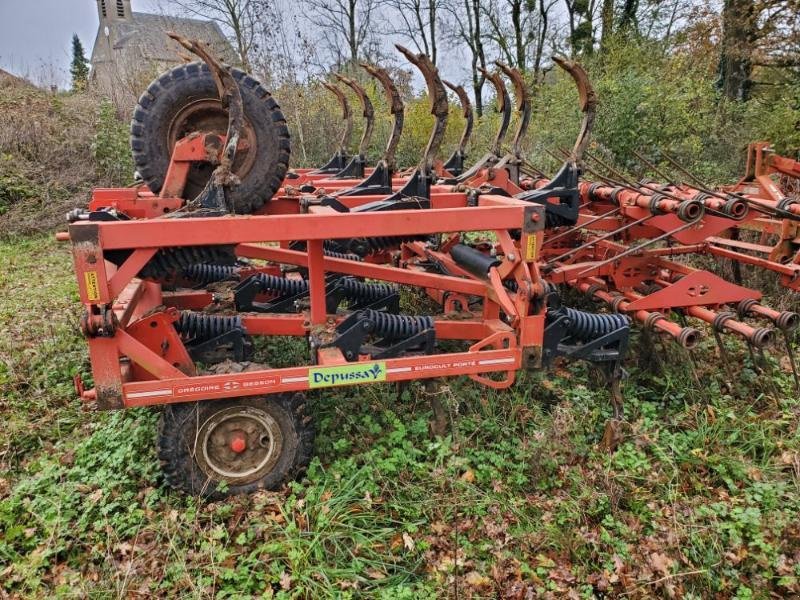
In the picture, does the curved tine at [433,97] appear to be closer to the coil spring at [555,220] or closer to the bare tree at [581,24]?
the coil spring at [555,220]

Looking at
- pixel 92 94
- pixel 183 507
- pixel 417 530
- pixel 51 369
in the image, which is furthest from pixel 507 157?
pixel 92 94

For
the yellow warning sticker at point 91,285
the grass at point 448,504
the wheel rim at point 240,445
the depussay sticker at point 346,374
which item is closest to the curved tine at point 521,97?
the grass at point 448,504

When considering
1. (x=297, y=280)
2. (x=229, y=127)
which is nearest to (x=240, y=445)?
(x=229, y=127)

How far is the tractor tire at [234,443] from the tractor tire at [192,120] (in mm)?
1226

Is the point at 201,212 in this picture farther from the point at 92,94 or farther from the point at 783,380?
the point at 92,94

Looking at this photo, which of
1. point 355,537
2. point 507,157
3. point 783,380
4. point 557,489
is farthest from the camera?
point 507,157

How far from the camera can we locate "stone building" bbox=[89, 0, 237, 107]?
1460 cm

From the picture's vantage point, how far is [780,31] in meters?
11.1

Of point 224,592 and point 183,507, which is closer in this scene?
point 224,592

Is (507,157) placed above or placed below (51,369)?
above

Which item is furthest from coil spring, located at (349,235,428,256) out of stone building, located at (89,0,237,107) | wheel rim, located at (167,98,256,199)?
stone building, located at (89,0,237,107)

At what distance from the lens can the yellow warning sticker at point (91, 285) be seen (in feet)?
8.79

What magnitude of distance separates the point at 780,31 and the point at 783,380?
1030 centimetres

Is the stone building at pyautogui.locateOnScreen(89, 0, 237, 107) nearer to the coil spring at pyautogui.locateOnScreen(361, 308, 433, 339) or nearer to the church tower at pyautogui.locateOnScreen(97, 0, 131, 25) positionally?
the church tower at pyautogui.locateOnScreen(97, 0, 131, 25)
